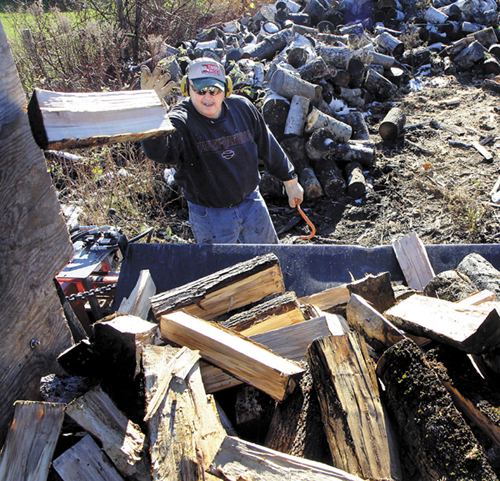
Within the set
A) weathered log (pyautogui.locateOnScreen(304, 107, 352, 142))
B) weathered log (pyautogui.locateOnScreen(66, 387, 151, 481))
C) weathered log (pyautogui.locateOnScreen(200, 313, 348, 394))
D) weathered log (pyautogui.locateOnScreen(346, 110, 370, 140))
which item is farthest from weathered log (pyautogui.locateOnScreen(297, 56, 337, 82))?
weathered log (pyautogui.locateOnScreen(66, 387, 151, 481))

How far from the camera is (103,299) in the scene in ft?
9.68

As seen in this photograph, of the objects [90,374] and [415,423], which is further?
[90,374]

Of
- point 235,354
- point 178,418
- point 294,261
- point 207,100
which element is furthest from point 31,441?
point 207,100

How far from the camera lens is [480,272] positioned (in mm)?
2273

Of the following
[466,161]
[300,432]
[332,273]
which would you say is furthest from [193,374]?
[466,161]

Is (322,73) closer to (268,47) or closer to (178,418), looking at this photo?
(268,47)

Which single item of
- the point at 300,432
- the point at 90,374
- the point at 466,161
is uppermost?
the point at 90,374

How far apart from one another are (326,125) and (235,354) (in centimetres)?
478

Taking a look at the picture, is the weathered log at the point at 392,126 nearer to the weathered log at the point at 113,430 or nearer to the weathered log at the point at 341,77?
the weathered log at the point at 341,77

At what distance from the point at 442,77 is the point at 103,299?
9090 mm

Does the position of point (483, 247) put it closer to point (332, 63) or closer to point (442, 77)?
point (332, 63)

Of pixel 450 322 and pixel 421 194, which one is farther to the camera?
pixel 421 194

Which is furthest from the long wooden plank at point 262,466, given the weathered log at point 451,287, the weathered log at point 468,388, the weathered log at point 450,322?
the weathered log at point 451,287

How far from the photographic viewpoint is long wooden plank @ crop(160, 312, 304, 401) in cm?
149
